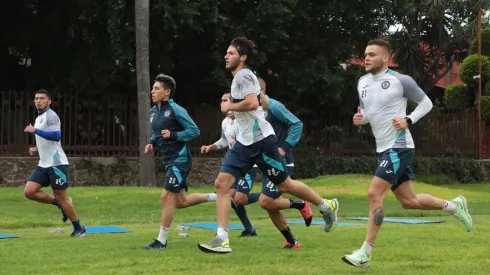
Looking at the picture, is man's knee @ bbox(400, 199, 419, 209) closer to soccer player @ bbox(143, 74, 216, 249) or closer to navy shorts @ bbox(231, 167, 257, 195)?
soccer player @ bbox(143, 74, 216, 249)

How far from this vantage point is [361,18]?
27.8 meters

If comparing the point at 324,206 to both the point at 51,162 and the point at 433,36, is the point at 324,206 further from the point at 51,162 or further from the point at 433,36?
the point at 433,36

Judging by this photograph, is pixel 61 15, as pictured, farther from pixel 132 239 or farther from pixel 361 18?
pixel 132 239

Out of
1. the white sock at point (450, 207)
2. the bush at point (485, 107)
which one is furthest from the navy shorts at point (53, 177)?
the bush at point (485, 107)

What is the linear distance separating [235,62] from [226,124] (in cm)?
346

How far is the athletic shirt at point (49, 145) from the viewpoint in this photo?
10.5 metres

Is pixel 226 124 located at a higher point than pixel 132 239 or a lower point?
higher

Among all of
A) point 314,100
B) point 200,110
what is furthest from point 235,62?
point 314,100

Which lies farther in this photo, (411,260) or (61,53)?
(61,53)

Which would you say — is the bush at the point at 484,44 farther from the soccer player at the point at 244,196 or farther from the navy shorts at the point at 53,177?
the navy shorts at the point at 53,177

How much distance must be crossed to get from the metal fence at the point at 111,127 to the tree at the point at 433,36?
231 inches

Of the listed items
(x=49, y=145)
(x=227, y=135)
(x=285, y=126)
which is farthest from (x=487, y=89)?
(x=49, y=145)

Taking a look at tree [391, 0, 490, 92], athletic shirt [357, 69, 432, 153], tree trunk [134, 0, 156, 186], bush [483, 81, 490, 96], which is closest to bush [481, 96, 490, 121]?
bush [483, 81, 490, 96]

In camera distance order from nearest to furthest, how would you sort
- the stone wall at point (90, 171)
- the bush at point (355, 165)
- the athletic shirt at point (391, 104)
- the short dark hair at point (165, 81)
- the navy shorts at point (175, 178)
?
1. the athletic shirt at point (391, 104)
2. the navy shorts at point (175, 178)
3. the short dark hair at point (165, 81)
4. the stone wall at point (90, 171)
5. the bush at point (355, 165)
